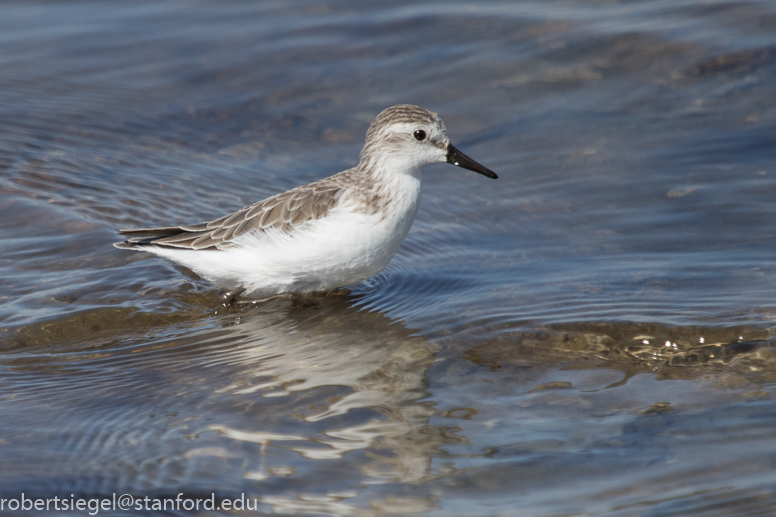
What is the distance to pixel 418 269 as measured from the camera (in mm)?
8180

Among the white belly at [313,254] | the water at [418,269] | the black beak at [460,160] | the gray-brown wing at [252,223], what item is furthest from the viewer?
the black beak at [460,160]

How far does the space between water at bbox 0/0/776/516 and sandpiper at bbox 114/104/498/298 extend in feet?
1.23

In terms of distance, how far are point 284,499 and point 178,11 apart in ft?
38.3

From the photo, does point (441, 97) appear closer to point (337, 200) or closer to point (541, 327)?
point (337, 200)

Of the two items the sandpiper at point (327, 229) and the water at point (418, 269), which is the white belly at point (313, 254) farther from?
the water at point (418, 269)

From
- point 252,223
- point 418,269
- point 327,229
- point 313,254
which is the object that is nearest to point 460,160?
point 418,269

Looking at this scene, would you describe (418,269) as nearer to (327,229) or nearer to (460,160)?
(460,160)

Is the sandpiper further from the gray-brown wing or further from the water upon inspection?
the water

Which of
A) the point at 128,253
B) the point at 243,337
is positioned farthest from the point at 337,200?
the point at 128,253

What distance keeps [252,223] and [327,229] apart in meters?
0.85

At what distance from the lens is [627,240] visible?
27.0ft

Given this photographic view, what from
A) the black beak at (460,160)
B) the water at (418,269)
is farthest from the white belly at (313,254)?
→ the black beak at (460,160)

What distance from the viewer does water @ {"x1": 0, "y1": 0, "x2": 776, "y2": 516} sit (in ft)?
16.2

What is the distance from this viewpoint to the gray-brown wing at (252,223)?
7191 mm
